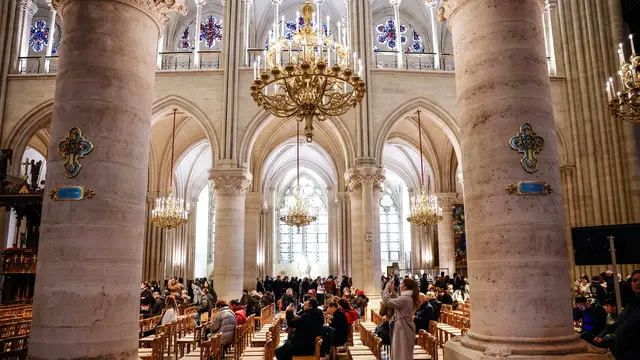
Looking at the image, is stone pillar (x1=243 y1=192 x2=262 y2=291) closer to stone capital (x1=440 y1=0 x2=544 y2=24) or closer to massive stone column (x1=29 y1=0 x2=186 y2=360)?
massive stone column (x1=29 y1=0 x2=186 y2=360)

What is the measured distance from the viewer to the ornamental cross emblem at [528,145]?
15.2ft

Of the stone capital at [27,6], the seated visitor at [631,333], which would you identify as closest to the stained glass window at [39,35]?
the stone capital at [27,6]

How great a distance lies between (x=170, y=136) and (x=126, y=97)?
15.6 metres

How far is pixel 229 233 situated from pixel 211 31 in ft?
33.5

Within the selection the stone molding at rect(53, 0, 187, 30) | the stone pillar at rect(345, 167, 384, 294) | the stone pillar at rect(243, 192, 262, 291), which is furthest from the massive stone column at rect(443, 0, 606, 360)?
the stone pillar at rect(243, 192, 262, 291)

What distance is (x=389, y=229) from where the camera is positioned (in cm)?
3331

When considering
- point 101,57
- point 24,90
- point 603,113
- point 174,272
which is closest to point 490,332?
point 101,57

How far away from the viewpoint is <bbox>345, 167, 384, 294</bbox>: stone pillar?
49.4 ft

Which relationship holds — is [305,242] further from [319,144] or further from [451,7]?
[451,7]

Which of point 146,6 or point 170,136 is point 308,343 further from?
point 170,136

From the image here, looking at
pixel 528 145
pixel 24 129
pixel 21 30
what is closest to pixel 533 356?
pixel 528 145

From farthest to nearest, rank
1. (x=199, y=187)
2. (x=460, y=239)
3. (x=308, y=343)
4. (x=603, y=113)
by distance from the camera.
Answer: (x=199, y=187) < (x=460, y=239) < (x=603, y=113) < (x=308, y=343)

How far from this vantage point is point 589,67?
15.2 meters

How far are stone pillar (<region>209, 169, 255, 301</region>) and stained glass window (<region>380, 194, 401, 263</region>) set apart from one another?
18.6m
